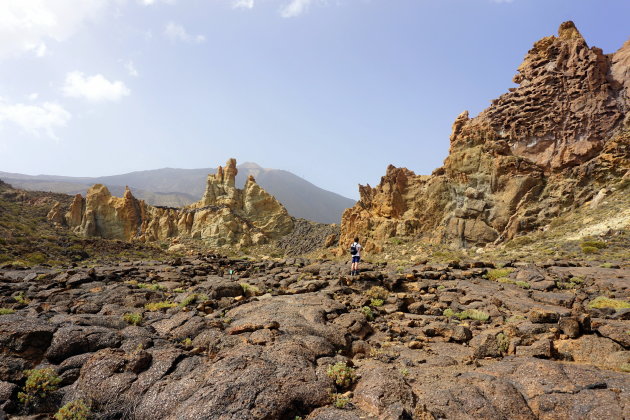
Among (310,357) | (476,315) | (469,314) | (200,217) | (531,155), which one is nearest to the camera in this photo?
(310,357)

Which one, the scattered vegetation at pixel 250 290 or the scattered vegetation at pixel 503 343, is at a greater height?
the scattered vegetation at pixel 503 343

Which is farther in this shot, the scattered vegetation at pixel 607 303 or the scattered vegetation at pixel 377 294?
the scattered vegetation at pixel 377 294

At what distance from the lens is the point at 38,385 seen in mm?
7043

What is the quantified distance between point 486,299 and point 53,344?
52.5ft

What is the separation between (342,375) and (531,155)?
142ft

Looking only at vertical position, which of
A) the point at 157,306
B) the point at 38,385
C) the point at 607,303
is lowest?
the point at 157,306

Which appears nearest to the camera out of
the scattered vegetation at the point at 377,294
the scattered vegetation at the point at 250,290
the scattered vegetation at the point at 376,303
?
the scattered vegetation at the point at 376,303

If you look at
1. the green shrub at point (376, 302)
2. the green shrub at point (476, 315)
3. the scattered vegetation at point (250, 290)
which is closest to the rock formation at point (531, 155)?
the green shrub at point (476, 315)

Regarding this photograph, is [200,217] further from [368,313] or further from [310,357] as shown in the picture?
[310,357]

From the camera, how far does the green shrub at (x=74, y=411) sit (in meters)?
6.45

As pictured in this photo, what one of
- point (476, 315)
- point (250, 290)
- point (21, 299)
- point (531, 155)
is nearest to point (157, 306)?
point (250, 290)

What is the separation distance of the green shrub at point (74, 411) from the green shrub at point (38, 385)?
0.84m

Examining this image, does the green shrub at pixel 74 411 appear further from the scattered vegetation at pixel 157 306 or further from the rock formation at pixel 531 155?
the rock formation at pixel 531 155

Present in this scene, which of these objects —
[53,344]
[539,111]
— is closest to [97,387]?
[53,344]
